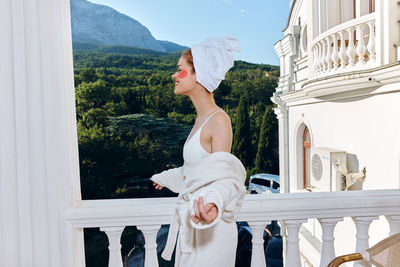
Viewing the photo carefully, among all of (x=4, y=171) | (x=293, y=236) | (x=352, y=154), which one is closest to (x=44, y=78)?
(x=4, y=171)

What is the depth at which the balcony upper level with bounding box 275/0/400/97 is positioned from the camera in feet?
7.65

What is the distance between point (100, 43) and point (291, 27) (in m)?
6.19

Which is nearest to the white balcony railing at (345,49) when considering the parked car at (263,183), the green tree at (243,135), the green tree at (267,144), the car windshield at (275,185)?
the green tree at (243,135)

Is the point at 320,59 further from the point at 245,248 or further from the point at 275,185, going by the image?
the point at 275,185

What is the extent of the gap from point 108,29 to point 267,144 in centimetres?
626

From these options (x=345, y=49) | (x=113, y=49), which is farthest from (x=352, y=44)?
(x=113, y=49)

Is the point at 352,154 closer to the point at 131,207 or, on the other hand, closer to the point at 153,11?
the point at 131,207

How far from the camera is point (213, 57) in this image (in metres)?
0.76

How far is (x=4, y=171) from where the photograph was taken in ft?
2.81

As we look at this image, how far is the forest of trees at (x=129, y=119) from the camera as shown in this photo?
882cm

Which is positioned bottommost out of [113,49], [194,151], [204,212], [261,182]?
[261,182]

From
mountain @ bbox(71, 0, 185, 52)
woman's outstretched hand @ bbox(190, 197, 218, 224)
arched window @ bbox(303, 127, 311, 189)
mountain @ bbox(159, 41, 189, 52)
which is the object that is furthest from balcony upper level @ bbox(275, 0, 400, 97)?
mountain @ bbox(71, 0, 185, 52)

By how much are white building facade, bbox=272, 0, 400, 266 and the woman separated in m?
1.89

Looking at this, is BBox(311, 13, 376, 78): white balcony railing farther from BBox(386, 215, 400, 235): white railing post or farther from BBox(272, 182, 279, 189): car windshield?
BBox(272, 182, 279, 189): car windshield
